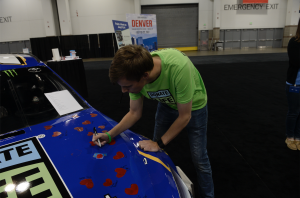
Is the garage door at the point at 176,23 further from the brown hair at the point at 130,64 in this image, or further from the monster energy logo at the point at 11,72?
the brown hair at the point at 130,64

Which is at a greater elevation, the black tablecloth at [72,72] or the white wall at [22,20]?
the white wall at [22,20]

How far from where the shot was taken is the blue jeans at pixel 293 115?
7.33 feet

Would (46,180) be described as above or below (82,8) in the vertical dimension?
below

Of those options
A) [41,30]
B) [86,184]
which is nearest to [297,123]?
[86,184]

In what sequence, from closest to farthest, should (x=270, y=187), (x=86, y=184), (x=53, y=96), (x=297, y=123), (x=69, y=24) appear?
(x=86, y=184), (x=53, y=96), (x=270, y=187), (x=297, y=123), (x=69, y=24)

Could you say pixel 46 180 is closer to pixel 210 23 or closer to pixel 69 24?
pixel 69 24

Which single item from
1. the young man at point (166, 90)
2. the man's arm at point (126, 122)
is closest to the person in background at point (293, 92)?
the young man at point (166, 90)

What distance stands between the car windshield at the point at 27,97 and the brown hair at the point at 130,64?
0.76 m

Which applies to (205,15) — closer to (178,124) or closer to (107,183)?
(178,124)

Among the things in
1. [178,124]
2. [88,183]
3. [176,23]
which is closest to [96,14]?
[176,23]

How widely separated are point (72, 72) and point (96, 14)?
38.0 feet

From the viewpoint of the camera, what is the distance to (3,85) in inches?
58.9

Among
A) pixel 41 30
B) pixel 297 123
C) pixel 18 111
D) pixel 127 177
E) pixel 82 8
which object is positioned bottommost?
pixel 297 123

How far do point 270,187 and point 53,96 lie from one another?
80.2 inches
